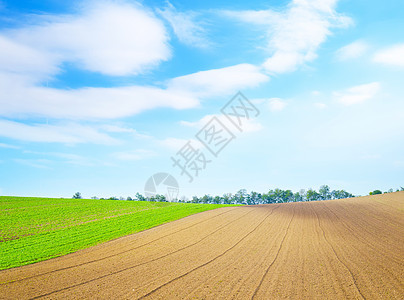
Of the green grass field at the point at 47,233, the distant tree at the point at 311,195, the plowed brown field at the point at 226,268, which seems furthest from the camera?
the distant tree at the point at 311,195

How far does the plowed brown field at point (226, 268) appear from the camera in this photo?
11000mm

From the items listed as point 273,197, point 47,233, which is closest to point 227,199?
point 273,197

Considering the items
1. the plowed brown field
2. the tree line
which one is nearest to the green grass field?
the plowed brown field

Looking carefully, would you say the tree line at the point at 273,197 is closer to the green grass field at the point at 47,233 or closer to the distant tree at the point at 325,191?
the distant tree at the point at 325,191

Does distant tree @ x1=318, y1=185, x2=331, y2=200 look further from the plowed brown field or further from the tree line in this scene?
the plowed brown field

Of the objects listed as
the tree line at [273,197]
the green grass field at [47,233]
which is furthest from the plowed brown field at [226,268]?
the tree line at [273,197]

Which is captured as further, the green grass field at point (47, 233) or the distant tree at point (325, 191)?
the distant tree at point (325, 191)

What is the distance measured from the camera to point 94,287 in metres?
11.6

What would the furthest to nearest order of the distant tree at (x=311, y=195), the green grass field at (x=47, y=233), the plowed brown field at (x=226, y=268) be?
1. the distant tree at (x=311, y=195)
2. the green grass field at (x=47, y=233)
3. the plowed brown field at (x=226, y=268)

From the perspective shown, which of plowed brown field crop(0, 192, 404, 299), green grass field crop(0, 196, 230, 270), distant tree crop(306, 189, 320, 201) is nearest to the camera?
plowed brown field crop(0, 192, 404, 299)

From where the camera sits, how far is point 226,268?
45.8ft

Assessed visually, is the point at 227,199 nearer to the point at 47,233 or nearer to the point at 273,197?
the point at 273,197

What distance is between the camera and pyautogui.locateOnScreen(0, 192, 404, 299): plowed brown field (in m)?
11.0

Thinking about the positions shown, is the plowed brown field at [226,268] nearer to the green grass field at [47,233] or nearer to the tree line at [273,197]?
the green grass field at [47,233]
